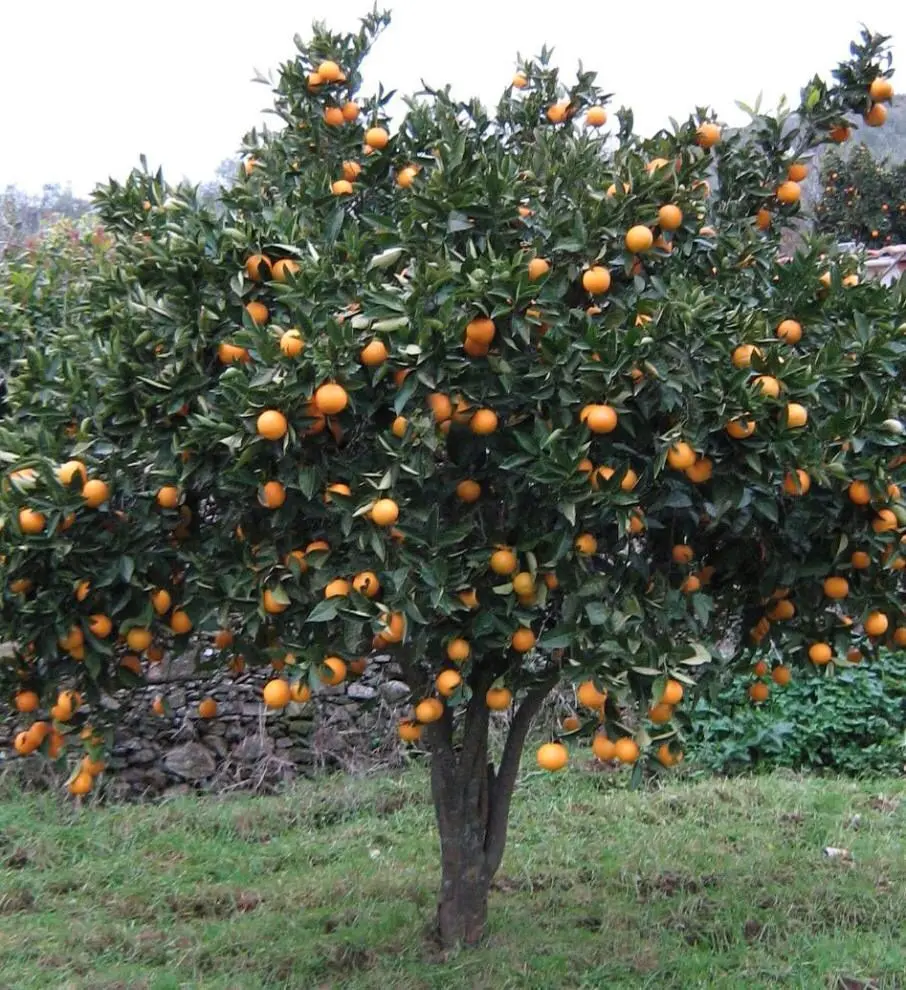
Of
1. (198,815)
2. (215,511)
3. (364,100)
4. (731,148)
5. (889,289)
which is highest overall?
(364,100)

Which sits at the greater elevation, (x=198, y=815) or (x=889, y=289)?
(x=889, y=289)

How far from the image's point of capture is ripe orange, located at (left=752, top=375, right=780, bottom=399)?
2.38m

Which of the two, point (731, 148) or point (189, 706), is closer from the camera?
point (731, 148)

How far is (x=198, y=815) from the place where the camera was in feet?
16.7

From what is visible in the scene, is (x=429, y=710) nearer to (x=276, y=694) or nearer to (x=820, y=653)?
(x=276, y=694)

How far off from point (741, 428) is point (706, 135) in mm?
974

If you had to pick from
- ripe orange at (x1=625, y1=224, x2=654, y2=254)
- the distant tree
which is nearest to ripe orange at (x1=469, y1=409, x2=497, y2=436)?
ripe orange at (x1=625, y1=224, x2=654, y2=254)

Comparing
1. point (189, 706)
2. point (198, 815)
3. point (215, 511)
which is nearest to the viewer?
point (215, 511)

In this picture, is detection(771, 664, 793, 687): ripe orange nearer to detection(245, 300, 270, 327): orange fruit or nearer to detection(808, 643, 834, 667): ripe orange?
detection(808, 643, 834, 667): ripe orange

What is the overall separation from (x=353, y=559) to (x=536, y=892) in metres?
2.30

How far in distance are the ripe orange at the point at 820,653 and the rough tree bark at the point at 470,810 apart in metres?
0.78

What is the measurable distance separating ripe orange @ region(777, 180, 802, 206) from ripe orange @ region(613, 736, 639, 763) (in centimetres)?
164

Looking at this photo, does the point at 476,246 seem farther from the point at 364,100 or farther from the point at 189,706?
the point at 189,706

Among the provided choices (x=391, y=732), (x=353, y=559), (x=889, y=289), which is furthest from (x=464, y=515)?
(x=391, y=732)
